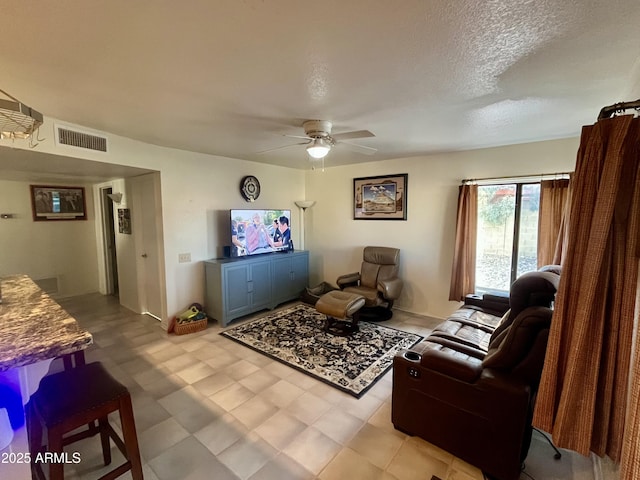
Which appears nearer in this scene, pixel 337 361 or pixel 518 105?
pixel 518 105

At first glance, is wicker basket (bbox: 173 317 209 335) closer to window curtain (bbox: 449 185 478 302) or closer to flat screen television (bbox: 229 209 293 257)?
flat screen television (bbox: 229 209 293 257)

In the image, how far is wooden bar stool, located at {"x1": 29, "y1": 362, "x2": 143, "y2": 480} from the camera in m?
1.25

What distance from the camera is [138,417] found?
2.19 m

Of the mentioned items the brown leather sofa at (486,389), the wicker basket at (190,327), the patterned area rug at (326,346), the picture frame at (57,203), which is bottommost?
the patterned area rug at (326,346)

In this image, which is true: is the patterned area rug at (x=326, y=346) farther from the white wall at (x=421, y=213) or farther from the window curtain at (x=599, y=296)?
the window curtain at (x=599, y=296)

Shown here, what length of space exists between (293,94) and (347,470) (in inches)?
99.1

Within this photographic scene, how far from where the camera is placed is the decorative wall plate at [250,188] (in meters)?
4.56

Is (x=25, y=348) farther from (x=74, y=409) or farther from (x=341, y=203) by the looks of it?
(x=341, y=203)

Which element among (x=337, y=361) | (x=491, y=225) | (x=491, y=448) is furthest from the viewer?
(x=491, y=225)

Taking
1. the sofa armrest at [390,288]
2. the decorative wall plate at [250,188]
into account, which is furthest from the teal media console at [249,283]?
the sofa armrest at [390,288]

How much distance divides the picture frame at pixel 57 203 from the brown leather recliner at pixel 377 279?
5.11 metres

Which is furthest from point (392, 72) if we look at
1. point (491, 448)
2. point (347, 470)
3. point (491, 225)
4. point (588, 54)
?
point (491, 225)

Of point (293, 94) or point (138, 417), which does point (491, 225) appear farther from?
point (138, 417)

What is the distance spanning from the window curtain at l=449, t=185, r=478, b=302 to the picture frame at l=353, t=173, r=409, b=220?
0.86 metres
